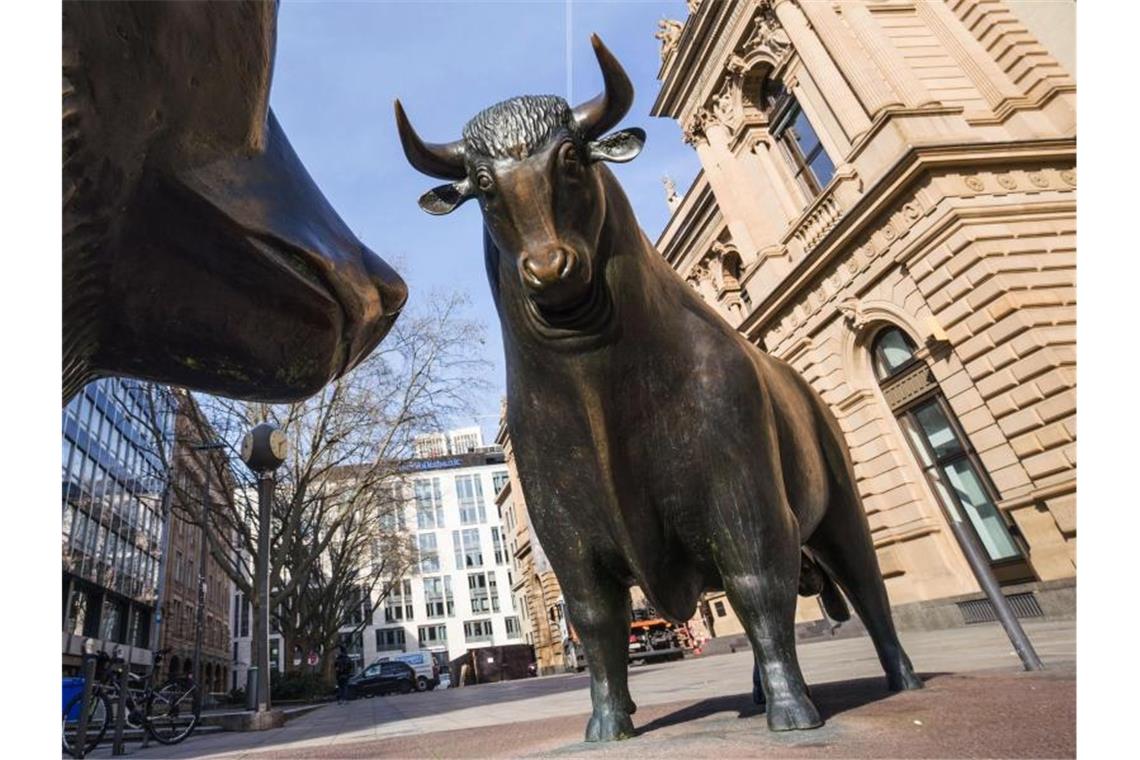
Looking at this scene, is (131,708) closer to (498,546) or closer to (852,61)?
(852,61)

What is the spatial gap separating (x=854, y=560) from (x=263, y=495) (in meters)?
8.63

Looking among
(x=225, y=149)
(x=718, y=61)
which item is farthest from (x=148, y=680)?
(x=718, y=61)

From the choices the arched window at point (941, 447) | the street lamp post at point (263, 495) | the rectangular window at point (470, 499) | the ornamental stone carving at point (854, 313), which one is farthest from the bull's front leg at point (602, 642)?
the rectangular window at point (470, 499)

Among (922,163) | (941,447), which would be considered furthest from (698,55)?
(941,447)

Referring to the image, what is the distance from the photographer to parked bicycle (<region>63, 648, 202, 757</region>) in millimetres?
7523

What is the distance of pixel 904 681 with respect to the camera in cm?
228

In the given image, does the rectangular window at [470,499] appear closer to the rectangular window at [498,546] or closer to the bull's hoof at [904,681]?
the rectangular window at [498,546]

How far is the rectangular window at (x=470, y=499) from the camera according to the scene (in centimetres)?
7444

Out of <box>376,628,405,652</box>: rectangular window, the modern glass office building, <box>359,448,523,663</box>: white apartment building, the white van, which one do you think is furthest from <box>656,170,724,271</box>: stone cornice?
<box>376,628,405,652</box>: rectangular window

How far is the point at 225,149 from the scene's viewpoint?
0.74 meters

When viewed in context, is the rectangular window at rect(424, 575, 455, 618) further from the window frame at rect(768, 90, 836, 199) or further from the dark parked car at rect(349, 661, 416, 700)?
the window frame at rect(768, 90, 836, 199)

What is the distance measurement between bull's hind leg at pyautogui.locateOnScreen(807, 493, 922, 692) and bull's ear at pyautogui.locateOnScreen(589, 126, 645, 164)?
1.62 m

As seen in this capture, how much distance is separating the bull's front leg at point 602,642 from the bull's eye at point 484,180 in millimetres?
1046
